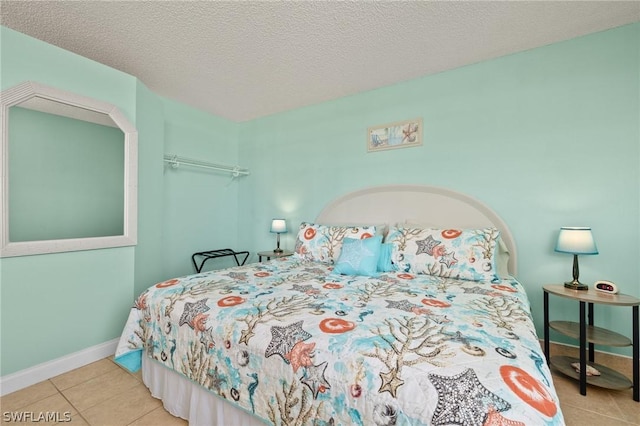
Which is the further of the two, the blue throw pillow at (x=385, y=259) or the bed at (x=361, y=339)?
the blue throw pillow at (x=385, y=259)

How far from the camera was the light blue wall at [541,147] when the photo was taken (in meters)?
1.96

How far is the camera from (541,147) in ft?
7.23

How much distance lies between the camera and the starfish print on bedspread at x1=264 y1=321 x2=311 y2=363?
1100 mm

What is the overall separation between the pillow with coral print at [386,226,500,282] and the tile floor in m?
0.82

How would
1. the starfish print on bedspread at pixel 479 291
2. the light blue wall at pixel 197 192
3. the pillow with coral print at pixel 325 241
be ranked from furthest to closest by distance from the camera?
the light blue wall at pixel 197 192, the pillow with coral print at pixel 325 241, the starfish print on bedspread at pixel 479 291

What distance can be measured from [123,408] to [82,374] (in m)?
0.70

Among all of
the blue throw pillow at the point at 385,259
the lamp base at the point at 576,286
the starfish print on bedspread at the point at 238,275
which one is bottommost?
the lamp base at the point at 576,286

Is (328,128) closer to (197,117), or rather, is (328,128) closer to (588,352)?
(197,117)

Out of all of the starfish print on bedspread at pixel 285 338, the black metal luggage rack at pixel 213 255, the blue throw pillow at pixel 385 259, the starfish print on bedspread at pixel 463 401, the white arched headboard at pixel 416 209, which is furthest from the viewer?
the black metal luggage rack at pixel 213 255

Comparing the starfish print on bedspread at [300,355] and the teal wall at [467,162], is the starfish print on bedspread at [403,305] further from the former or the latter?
the teal wall at [467,162]

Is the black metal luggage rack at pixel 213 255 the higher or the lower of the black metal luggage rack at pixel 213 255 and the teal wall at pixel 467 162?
the lower

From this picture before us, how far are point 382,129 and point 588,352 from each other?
2.51 m

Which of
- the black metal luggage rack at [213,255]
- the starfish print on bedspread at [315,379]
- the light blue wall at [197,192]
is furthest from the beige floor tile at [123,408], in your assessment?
the black metal luggage rack at [213,255]

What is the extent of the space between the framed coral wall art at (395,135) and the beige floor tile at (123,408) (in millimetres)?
2802
